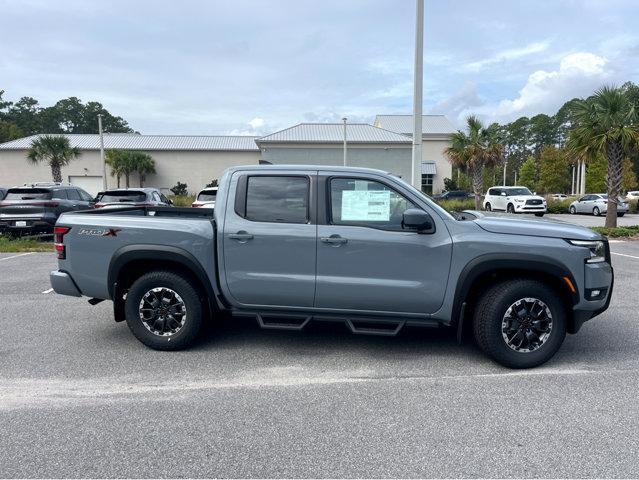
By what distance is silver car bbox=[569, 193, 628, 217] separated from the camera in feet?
94.1

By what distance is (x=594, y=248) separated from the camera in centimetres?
439

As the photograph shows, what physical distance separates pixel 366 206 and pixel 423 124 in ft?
168

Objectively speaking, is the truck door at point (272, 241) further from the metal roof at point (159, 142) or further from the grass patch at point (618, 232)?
the metal roof at point (159, 142)

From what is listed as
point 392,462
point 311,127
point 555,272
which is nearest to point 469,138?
point 311,127

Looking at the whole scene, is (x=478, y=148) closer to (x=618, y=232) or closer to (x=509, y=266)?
(x=618, y=232)

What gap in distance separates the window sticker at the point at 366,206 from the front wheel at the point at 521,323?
4.10 ft

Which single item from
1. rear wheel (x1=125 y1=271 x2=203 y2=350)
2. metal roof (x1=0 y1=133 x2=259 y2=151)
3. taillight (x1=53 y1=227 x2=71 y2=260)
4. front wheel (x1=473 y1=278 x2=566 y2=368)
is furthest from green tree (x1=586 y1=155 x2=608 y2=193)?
taillight (x1=53 y1=227 x2=71 y2=260)

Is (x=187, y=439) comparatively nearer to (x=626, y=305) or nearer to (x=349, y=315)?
(x=349, y=315)

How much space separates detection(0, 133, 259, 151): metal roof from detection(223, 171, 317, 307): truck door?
4042cm

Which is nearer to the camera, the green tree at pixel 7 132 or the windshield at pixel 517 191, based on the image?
the windshield at pixel 517 191

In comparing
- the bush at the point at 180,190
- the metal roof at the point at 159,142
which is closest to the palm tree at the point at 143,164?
the metal roof at the point at 159,142

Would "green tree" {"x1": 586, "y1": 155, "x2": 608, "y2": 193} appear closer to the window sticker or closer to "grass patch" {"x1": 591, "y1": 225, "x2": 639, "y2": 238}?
"grass patch" {"x1": 591, "y1": 225, "x2": 639, "y2": 238}

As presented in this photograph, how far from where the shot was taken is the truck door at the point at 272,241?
4.57 metres

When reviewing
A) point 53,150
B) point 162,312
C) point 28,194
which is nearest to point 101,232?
point 162,312
